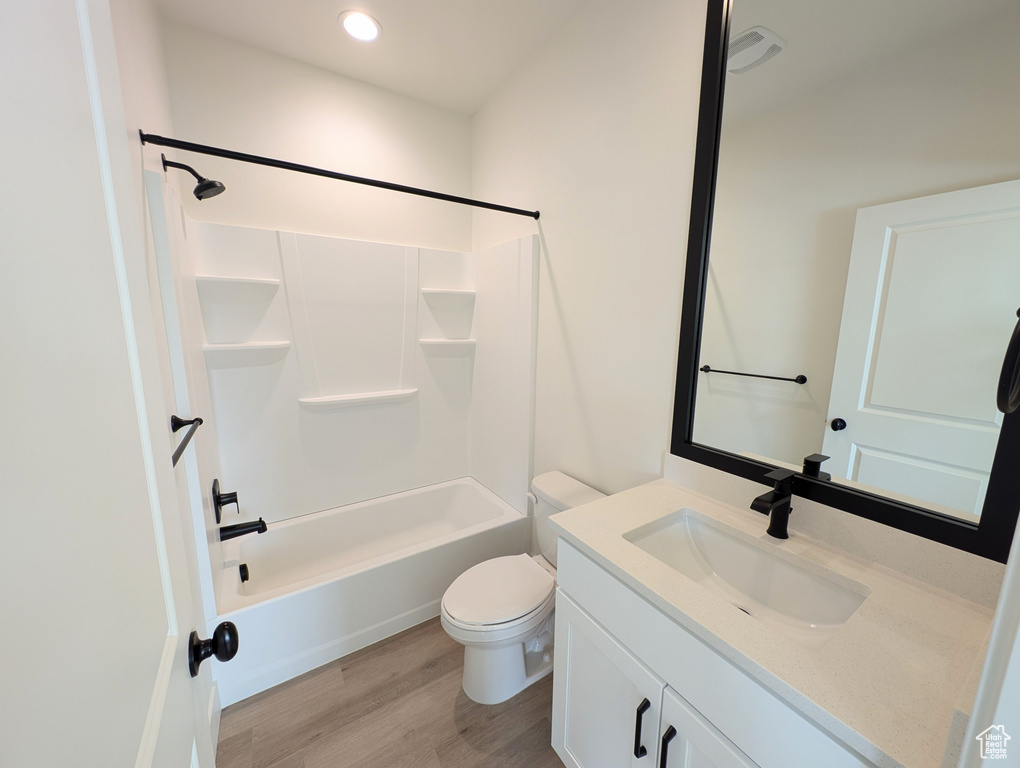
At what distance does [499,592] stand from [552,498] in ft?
1.43

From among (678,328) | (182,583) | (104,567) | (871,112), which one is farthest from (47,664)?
(871,112)

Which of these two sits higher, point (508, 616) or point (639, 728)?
point (639, 728)

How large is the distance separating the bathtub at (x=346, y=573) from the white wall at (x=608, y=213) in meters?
0.64

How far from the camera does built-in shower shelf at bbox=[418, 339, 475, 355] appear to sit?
2.52 m

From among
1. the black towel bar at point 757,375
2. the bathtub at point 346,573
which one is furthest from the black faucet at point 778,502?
the bathtub at point 346,573

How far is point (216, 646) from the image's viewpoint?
2.19 ft

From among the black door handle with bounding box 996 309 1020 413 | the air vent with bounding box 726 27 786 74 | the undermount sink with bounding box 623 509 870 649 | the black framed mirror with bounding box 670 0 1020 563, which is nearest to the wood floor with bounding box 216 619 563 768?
the undermount sink with bounding box 623 509 870 649

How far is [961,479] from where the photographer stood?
869 mm

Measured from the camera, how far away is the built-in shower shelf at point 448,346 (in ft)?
8.26

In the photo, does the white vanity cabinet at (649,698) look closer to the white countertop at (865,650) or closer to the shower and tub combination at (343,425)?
the white countertop at (865,650)

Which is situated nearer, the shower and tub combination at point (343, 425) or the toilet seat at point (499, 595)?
the toilet seat at point (499, 595)

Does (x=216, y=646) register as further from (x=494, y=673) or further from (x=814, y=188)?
(x=814, y=188)

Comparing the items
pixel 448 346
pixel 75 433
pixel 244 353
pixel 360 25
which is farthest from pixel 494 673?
pixel 360 25

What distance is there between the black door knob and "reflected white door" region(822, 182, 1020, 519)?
142cm
